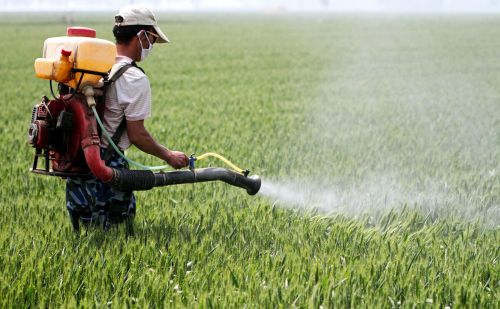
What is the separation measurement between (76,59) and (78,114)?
34 centimetres

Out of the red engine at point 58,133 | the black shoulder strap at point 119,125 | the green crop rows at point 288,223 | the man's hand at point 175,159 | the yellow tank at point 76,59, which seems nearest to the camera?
the green crop rows at point 288,223

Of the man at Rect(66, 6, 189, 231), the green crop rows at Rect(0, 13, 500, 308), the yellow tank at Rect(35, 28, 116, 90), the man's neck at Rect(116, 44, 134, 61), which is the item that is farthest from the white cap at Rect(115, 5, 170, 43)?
the green crop rows at Rect(0, 13, 500, 308)

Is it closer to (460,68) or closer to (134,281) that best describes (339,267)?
(134,281)

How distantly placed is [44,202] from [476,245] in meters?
3.04

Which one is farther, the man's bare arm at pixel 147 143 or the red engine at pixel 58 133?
the man's bare arm at pixel 147 143

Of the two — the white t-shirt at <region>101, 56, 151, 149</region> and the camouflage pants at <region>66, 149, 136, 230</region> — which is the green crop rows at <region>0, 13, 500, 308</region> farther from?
the white t-shirt at <region>101, 56, 151, 149</region>

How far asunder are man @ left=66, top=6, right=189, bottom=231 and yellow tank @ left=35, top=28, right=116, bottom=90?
0.70ft

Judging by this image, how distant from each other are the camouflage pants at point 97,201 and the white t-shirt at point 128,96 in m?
0.30

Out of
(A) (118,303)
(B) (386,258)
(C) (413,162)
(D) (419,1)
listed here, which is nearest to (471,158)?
(C) (413,162)

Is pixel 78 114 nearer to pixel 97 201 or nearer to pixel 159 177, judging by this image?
pixel 159 177

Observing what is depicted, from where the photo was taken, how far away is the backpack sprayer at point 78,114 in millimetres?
3562

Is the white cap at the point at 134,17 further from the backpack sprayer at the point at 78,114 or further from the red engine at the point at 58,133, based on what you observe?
the red engine at the point at 58,133

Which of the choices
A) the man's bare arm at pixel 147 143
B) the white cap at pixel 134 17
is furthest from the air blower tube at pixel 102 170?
the white cap at pixel 134 17

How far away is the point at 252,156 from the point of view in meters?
6.90
